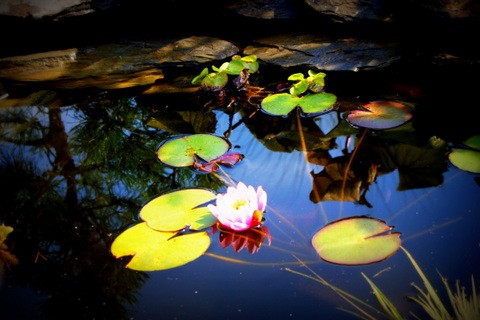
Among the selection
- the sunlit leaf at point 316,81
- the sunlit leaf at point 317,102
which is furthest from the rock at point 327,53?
the sunlit leaf at point 317,102

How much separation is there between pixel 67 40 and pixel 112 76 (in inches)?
28.1

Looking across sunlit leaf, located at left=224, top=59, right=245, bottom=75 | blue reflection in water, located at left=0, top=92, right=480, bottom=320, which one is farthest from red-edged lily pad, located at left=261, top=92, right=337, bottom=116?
blue reflection in water, located at left=0, top=92, right=480, bottom=320

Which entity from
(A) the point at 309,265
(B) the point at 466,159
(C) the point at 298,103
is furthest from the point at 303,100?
(A) the point at 309,265

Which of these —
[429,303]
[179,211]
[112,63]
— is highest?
[112,63]

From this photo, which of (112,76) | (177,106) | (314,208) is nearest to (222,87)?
(177,106)

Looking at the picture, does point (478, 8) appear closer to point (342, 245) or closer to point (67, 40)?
→ point (342, 245)

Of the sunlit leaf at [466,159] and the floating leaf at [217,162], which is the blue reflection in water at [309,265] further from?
the floating leaf at [217,162]

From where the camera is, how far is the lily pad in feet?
6.19

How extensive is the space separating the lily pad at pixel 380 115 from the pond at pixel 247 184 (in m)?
0.04

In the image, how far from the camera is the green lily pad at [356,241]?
1.16 m

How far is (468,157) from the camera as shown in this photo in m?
1.59

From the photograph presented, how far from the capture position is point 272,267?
120cm

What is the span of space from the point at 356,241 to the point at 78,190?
1323mm

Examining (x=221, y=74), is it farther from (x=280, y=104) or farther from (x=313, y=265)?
(x=313, y=265)
